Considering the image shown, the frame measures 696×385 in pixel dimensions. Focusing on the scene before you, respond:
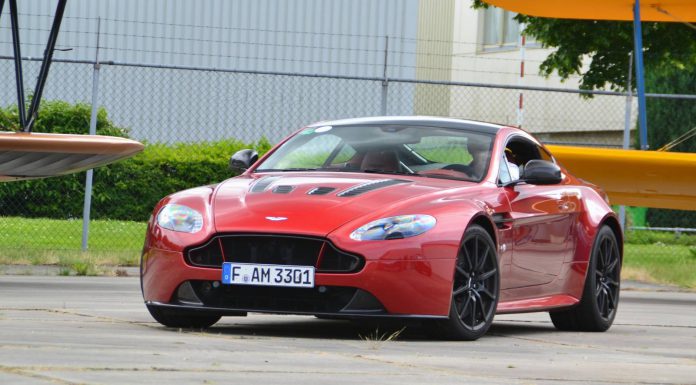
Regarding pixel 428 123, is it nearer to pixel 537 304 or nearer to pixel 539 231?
pixel 539 231

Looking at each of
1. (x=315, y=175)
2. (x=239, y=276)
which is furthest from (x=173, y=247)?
(x=315, y=175)

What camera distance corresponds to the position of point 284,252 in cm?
762

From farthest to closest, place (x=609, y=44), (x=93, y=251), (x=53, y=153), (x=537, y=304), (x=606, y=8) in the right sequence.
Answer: (x=609, y=44), (x=606, y=8), (x=93, y=251), (x=53, y=153), (x=537, y=304)

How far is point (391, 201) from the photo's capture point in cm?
787

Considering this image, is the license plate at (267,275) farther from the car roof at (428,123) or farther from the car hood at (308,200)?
the car roof at (428,123)

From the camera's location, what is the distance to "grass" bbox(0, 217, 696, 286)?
15.5 meters

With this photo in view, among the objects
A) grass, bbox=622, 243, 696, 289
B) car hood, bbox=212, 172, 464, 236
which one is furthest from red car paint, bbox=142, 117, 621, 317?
grass, bbox=622, 243, 696, 289

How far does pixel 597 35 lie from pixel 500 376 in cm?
1843

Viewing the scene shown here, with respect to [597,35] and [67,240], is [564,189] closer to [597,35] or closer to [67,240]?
[67,240]

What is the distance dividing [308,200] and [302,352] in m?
1.30

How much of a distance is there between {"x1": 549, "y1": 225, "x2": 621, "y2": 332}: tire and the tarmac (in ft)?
0.57

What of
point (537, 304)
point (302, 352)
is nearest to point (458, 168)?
point (537, 304)

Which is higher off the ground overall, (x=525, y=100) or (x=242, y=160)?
(x=525, y=100)

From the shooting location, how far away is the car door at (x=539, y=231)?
8.83m
